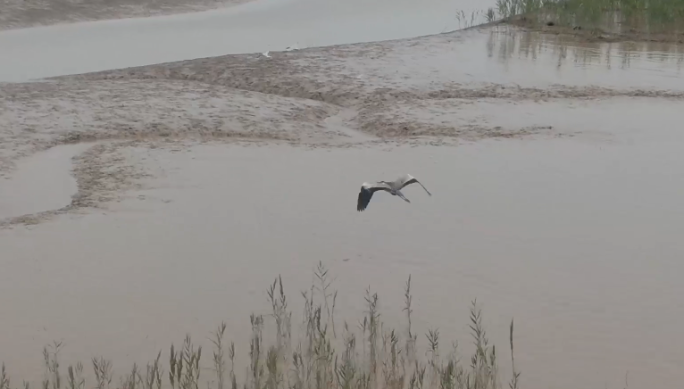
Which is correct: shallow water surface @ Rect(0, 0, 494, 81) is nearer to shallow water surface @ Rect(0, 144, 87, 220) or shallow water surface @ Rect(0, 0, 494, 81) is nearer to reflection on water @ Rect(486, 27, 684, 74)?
reflection on water @ Rect(486, 27, 684, 74)

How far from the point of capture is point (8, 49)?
11773 millimetres

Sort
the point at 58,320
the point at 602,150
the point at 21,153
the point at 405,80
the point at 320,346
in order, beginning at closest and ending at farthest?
the point at 320,346
the point at 58,320
the point at 21,153
the point at 602,150
the point at 405,80

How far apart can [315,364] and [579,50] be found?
10203 mm

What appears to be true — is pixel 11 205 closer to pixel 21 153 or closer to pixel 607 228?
pixel 21 153

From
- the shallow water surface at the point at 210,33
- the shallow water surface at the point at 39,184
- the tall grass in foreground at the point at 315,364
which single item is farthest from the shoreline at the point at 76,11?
the tall grass in foreground at the point at 315,364

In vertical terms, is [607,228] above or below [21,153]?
below

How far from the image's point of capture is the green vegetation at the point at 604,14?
47.8ft

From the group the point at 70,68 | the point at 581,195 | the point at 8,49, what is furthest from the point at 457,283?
the point at 8,49

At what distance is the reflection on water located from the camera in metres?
12.1

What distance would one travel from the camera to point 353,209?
5.99 m

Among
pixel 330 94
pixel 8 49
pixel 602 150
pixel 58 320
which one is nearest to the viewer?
pixel 58 320

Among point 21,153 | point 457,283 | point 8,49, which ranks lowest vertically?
point 457,283

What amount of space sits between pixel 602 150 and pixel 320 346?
184 inches

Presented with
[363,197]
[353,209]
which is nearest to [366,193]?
[363,197]
